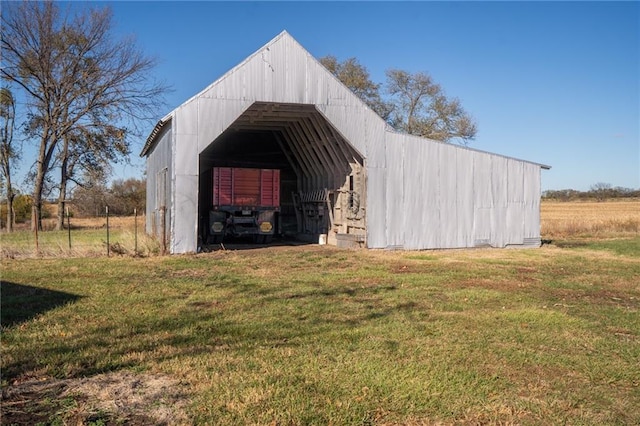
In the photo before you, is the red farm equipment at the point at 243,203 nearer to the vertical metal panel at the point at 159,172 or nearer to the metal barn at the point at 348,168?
the metal barn at the point at 348,168

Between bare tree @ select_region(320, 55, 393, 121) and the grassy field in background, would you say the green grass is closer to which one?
the grassy field in background

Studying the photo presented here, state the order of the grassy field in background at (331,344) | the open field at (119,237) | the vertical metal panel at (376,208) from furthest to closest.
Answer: the vertical metal panel at (376,208)
the open field at (119,237)
the grassy field in background at (331,344)

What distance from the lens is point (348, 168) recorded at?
2067 cm

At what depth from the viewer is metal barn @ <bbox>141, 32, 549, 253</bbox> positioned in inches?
657

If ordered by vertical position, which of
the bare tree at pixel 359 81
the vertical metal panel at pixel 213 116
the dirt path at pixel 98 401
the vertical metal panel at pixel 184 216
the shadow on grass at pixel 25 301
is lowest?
the dirt path at pixel 98 401

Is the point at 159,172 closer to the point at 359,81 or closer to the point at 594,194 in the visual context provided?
the point at 359,81

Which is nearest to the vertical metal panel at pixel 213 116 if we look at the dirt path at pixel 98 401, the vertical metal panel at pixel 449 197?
the vertical metal panel at pixel 449 197

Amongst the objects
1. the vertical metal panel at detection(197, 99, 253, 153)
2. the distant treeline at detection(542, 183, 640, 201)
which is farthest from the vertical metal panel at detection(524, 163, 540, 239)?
the distant treeline at detection(542, 183, 640, 201)

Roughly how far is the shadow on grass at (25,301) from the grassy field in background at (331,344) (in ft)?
0.09

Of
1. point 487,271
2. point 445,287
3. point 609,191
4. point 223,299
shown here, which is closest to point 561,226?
point 487,271

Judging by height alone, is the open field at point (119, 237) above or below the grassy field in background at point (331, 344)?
above

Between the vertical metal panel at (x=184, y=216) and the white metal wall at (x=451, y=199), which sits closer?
the vertical metal panel at (x=184, y=216)

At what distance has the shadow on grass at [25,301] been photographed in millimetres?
7515

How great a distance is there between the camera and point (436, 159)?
1911 centimetres
